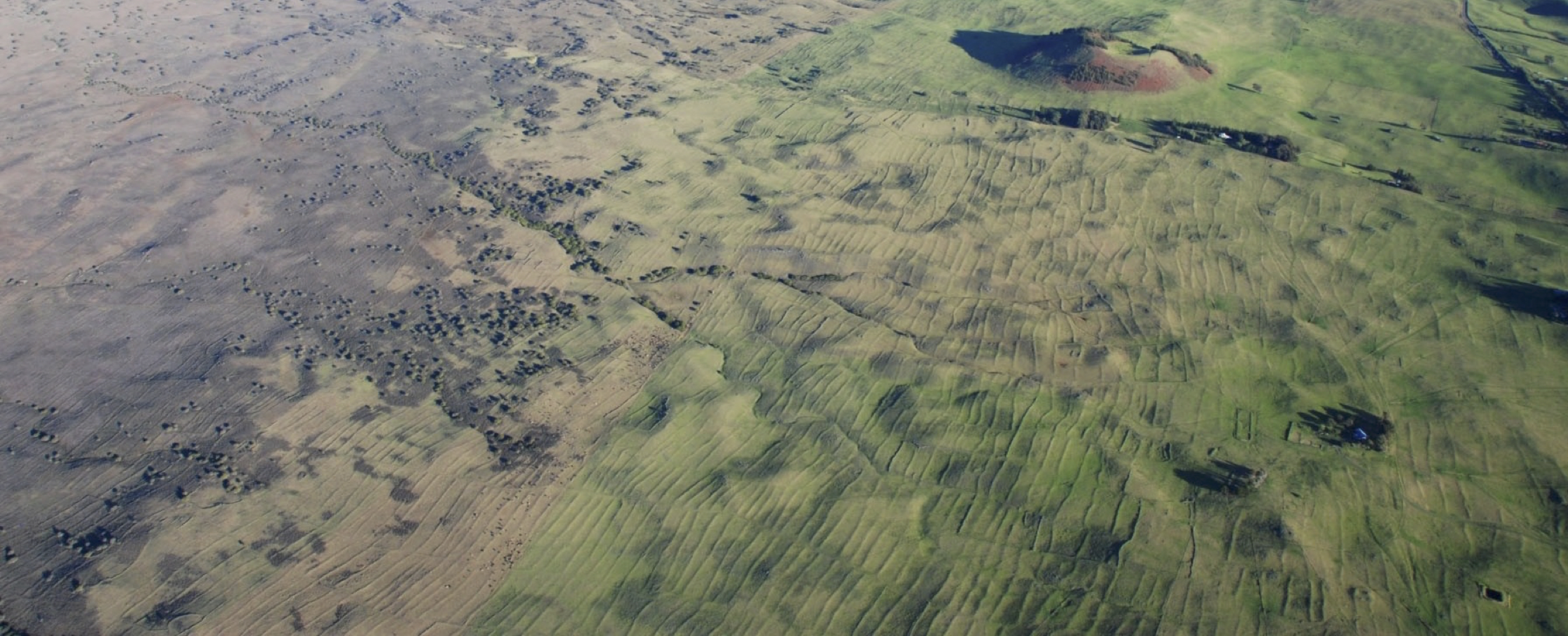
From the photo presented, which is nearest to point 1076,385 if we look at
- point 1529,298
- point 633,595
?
point 633,595

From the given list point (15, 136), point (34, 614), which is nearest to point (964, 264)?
point (34, 614)

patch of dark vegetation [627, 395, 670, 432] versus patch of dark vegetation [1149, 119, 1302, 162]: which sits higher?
patch of dark vegetation [1149, 119, 1302, 162]

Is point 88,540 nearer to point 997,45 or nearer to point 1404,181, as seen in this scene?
point 1404,181

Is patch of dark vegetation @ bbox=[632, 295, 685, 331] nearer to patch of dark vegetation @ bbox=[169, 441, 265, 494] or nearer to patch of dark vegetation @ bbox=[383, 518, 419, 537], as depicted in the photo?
patch of dark vegetation @ bbox=[383, 518, 419, 537]

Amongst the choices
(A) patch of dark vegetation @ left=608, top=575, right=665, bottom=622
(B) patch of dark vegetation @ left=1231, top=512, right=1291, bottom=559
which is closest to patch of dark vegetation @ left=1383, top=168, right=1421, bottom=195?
(B) patch of dark vegetation @ left=1231, top=512, right=1291, bottom=559

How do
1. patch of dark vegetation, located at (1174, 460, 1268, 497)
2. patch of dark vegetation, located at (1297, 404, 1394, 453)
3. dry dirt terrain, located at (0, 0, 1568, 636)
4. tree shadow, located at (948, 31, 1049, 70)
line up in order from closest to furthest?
dry dirt terrain, located at (0, 0, 1568, 636)
patch of dark vegetation, located at (1174, 460, 1268, 497)
patch of dark vegetation, located at (1297, 404, 1394, 453)
tree shadow, located at (948, 31, 1049, 70)

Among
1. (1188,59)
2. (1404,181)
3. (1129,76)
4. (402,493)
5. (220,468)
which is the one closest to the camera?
(402,493)
